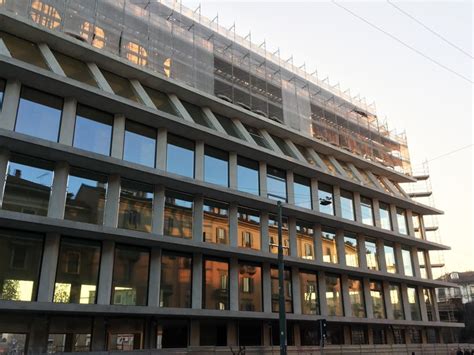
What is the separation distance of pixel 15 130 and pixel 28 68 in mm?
2619

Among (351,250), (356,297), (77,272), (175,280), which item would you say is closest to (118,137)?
(77,272)

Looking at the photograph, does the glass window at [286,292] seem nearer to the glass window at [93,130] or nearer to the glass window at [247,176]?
the glass window at [247,176]

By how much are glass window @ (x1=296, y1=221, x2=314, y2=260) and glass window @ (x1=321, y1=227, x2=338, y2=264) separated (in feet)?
3.78

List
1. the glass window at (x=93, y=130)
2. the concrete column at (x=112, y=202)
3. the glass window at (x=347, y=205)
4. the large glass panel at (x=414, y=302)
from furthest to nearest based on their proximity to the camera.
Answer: the large glass panel at (x=414, y=302) → the glass window at (x=347, y=205) → the glass window at (x=93, y=130) → the concrete column at (x=112, y=202)

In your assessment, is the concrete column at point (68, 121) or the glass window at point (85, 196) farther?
the concrete column at point (68, 121)

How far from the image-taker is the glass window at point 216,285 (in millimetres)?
23248

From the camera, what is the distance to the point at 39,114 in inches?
782

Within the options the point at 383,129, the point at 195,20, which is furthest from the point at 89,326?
the point at 383,129

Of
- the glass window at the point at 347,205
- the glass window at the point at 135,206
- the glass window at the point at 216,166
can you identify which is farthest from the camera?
the glass window at the point at 347,205

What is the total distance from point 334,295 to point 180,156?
1372 centimetres

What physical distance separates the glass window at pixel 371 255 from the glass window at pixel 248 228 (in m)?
10.2

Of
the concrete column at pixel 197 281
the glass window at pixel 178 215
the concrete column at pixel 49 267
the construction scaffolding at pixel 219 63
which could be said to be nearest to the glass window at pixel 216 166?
the glass window at pixel 178 215

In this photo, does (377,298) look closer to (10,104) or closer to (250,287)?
(250,287)

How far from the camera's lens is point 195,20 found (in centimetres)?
2875
